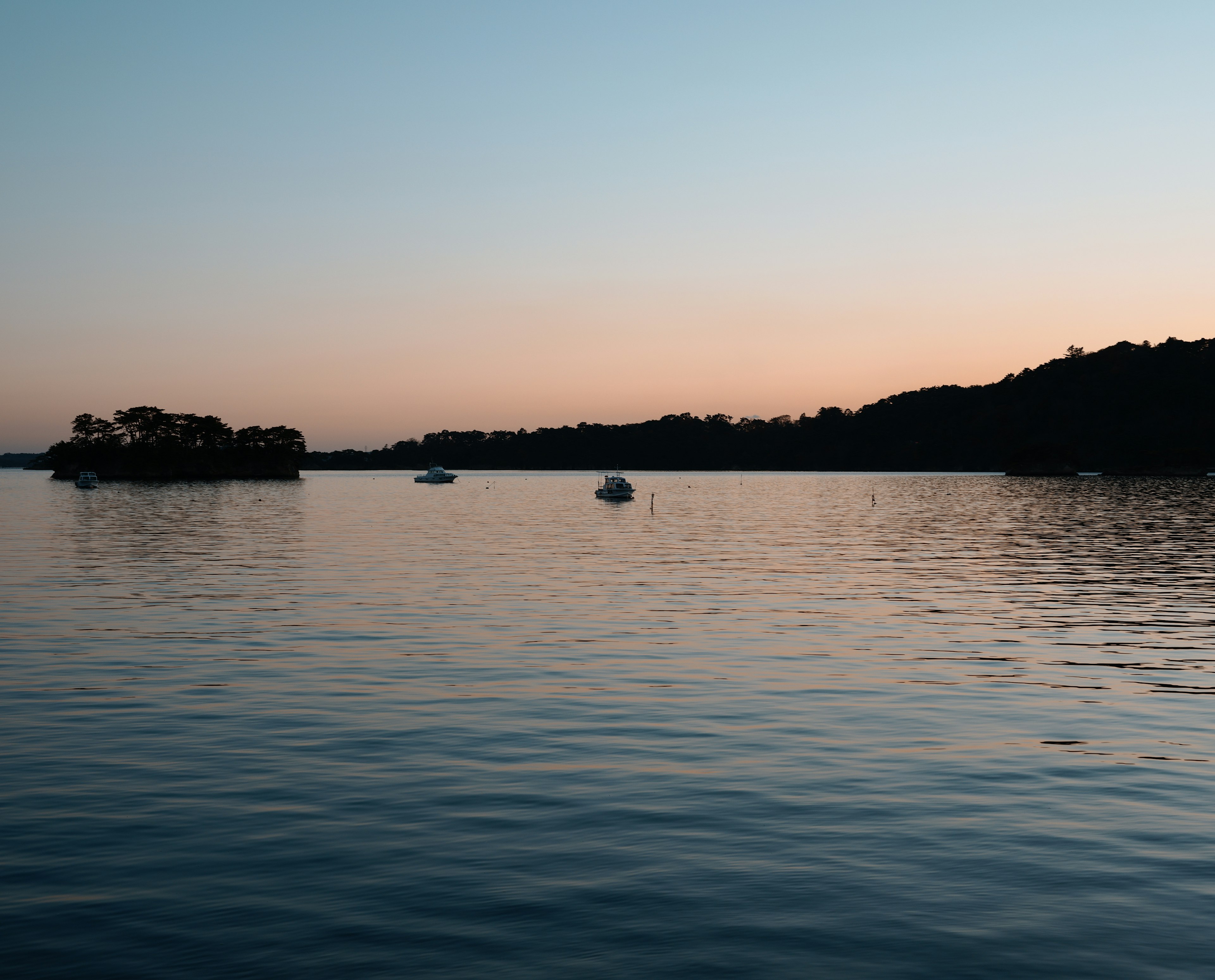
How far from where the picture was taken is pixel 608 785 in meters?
15.9

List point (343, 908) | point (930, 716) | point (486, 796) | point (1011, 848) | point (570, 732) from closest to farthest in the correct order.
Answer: point (343, 908), point (1011, 848), point (486, 796), point (570, 732), point (930, 716)

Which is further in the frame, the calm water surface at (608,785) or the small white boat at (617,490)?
the small white boat at (617,490)

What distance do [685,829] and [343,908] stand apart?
4.51 metres

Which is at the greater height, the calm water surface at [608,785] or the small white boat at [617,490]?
the small white boat at [617,490]

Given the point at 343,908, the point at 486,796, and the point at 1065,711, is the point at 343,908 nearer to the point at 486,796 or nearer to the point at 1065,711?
the point at 486,796

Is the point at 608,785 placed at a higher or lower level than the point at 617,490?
lower

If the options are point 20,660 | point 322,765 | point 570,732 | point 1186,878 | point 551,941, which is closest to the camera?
point 551,941

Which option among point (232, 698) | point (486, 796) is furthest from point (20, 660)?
point (486, 796)

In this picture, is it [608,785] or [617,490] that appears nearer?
[608,785]

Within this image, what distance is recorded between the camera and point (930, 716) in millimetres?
20859

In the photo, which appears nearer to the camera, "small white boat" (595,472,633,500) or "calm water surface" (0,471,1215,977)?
"calm water surface" (0,471,1215,977)

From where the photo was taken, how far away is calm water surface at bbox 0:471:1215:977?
402 inches

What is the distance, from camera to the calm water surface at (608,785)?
10.2 m

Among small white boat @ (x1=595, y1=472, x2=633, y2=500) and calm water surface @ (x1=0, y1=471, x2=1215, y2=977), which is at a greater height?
small white boat @ (x1=595, y1=472, x2=633, y2=500)
